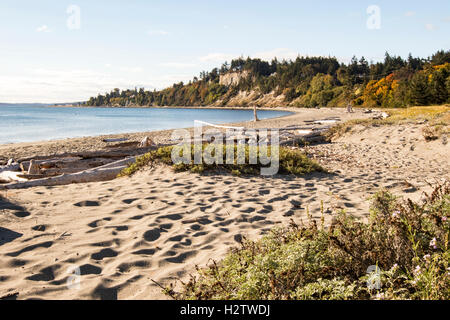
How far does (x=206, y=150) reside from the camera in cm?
900

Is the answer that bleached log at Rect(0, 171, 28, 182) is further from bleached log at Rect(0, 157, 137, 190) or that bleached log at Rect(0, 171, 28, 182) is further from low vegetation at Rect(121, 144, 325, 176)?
low vegetation at Rect(121, 144, 325, 176)

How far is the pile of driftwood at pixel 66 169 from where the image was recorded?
754cm

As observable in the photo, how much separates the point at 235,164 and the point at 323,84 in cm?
9510

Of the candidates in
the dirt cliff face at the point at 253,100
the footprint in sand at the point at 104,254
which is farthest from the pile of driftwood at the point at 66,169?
the dirt cliff face at the point at 253,100

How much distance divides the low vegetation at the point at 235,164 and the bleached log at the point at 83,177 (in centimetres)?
47

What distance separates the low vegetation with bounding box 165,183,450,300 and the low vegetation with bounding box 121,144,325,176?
4909mm

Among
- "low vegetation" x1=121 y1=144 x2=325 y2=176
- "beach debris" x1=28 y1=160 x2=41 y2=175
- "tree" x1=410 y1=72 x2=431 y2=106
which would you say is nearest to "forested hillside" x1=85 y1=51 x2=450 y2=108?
"tree" x1=410 y1=72 x2=431 y2=106

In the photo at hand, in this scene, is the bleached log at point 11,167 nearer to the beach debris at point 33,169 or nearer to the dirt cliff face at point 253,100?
the beach debris at point 33,169

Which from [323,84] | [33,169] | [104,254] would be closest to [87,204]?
[104,254]

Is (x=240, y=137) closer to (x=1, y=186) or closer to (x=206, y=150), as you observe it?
(x=206, y=150)

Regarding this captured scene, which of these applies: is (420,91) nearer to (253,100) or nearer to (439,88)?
(439,88)

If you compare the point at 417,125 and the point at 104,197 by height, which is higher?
the point at 417,125
